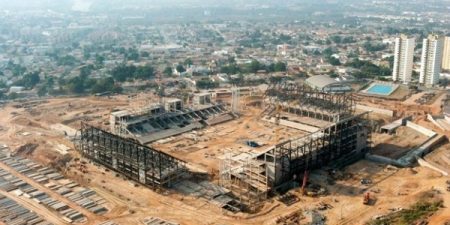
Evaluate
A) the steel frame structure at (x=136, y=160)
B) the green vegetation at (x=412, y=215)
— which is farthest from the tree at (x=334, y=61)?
the green vegetation at (x=412, y=215)

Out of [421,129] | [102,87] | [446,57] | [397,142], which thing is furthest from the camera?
[446,57]

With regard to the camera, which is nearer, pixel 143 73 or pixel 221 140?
pixel 221 140

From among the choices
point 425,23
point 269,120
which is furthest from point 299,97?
point 425,23

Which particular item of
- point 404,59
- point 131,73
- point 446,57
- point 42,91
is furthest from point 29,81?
point 446,57

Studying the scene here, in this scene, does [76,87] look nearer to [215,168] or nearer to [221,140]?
[221,140]

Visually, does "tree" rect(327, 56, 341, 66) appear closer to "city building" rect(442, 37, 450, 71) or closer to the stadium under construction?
"city building" rect(442, 37, 450, 71)

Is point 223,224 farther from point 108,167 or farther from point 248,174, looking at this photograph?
point 108,167

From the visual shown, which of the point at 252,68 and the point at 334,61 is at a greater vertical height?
the point at 334,61

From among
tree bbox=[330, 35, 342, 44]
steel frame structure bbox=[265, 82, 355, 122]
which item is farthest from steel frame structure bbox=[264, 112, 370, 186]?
tree bbox=[330, 35, 342, 44]
